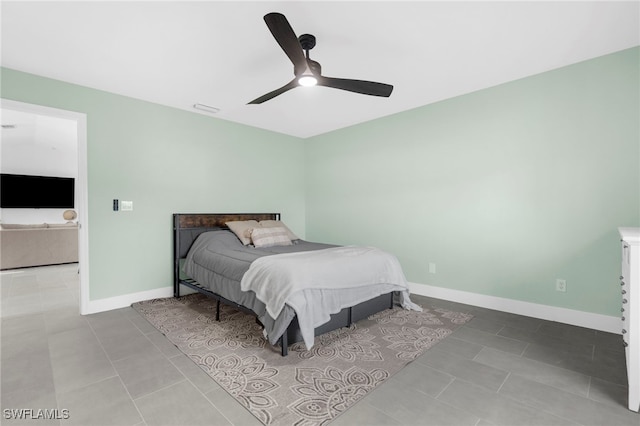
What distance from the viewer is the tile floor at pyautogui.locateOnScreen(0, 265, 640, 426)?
165 centimetres

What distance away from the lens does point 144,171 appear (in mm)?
3752

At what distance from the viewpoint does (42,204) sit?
721 centimetres

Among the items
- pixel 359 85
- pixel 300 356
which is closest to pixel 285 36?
pixel 359 85

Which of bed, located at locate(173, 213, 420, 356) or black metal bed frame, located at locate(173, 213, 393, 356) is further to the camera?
black metal bed frame, located at locate(173, 213, 393, 356)

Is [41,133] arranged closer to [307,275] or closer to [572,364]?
[307,275]

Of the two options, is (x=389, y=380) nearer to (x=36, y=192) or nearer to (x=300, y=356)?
(x=300, y=356)

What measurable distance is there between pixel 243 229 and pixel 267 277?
5.50ft

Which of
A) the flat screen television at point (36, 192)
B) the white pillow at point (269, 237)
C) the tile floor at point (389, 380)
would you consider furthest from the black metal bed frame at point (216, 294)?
the flat screen television at point (36, 192)

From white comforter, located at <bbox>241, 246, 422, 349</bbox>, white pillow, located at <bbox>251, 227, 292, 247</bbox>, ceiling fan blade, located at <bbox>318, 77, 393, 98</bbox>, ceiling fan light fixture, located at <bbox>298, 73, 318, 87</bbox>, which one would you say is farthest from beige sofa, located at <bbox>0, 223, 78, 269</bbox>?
ceiling fan blade, located at <bbox>318, 77, 393, 98</bbox>

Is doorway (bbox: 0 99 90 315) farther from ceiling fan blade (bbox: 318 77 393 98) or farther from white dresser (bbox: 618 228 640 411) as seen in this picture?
white dresser (bbox: 618 228 640 411)

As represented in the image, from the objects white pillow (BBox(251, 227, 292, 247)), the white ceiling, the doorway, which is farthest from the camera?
white pillow (BBox(251, 227, 292, 247))

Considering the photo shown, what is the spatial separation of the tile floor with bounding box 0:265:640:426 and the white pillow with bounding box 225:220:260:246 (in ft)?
4.69

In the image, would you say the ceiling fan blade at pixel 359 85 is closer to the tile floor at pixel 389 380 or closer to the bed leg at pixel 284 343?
the bed leg at pixel 284 343

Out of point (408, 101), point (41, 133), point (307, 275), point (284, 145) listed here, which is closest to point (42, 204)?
point (41, 133)
